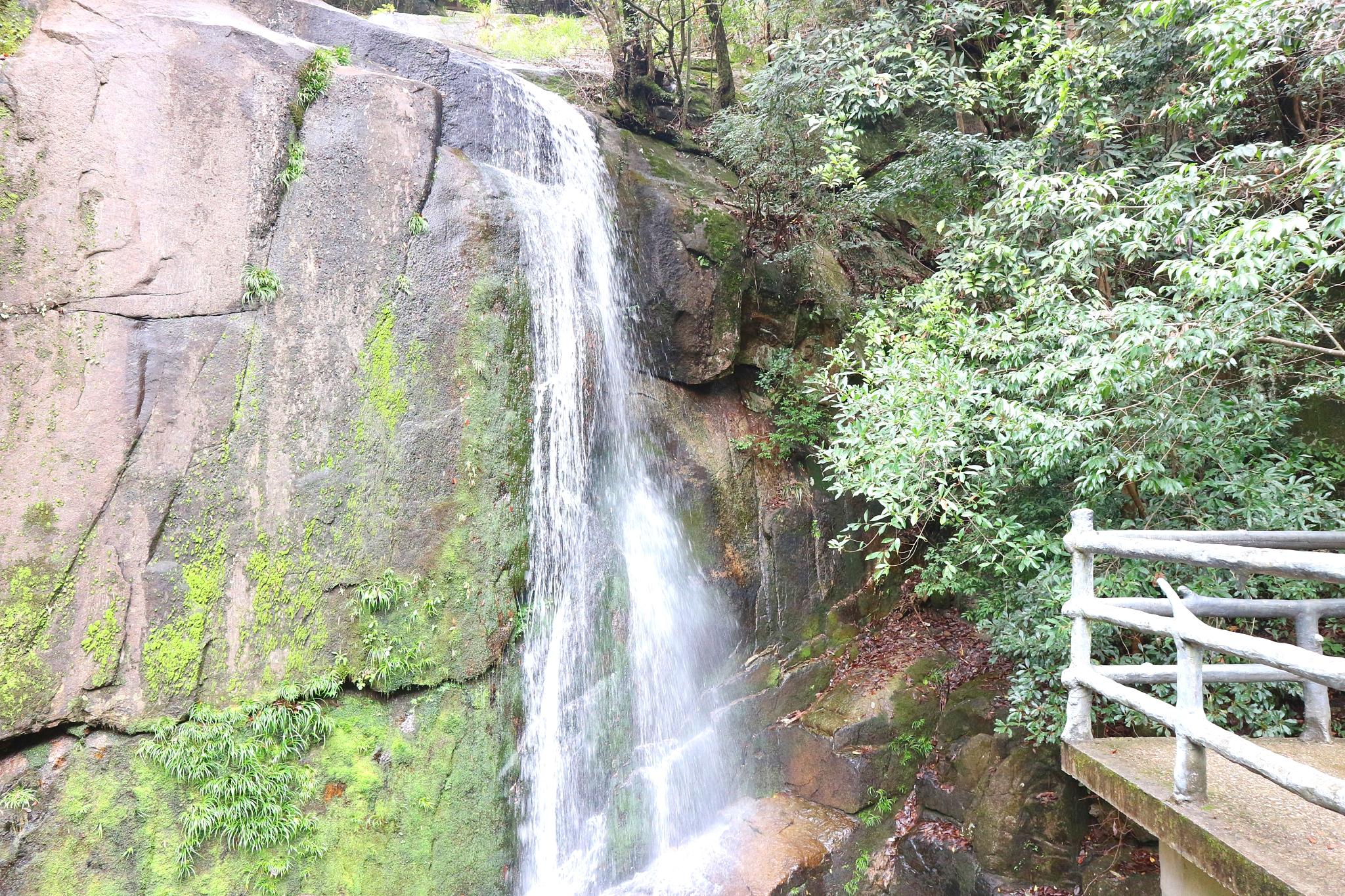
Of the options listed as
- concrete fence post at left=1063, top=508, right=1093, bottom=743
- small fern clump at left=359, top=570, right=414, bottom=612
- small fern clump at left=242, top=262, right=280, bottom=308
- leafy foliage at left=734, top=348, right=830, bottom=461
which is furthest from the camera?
leafy foliage at left=734, top=348, right=830, bottom=461

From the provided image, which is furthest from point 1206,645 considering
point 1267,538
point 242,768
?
point 242,768

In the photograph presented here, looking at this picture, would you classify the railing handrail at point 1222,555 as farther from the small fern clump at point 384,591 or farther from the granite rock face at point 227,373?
the small fern clump at point 384,591

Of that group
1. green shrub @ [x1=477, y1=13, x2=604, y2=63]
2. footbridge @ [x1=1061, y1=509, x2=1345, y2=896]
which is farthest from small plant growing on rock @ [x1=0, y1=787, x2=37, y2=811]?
green shrub @ [x1=477, y1=13, x2=604, y2=63]

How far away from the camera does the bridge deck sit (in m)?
2.57

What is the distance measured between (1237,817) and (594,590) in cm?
499

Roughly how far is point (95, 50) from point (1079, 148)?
28.6 feet

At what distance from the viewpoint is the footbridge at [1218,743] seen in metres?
2.54

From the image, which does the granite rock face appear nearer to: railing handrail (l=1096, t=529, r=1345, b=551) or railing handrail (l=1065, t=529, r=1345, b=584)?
railing handrail (l=1065, t=529, r=1345, b=584)

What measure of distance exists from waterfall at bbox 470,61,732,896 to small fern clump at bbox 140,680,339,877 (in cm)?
172

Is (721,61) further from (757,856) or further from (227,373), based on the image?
(757,856)

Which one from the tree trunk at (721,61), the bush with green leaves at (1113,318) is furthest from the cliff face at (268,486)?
the tree trunk at (721,61)

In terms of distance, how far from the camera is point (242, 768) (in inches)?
199

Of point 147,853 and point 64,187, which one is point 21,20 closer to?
point 64,187

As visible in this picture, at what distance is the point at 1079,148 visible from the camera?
691 centimetres
